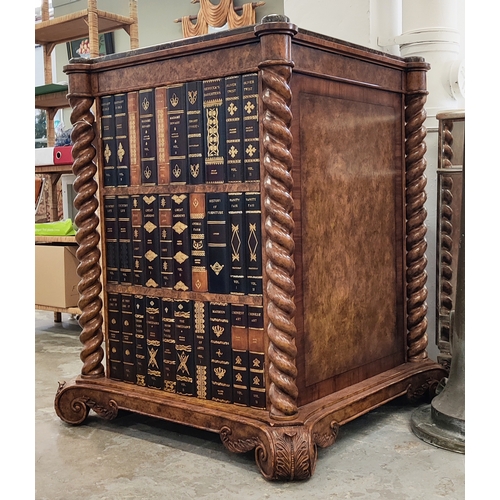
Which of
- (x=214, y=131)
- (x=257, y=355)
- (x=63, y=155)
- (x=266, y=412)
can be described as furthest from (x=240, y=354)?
(x=63, y=155)

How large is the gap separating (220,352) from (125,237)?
0.49 metres

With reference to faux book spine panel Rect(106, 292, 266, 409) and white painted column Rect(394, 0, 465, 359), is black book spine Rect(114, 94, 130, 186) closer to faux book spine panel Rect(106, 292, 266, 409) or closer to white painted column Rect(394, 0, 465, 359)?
faux book spine panel Rect(106, 292, 266, 409)

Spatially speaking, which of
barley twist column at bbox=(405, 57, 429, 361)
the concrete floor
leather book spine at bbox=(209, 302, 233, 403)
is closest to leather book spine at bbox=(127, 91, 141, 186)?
leather book spine at bbox=(209, 302, 233, 403)

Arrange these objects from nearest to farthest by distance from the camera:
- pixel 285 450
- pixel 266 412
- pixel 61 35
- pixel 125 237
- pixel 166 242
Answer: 1. pixel 285 450
2. pixel 266 412
3. pixel 166 242
4. pixel 125 237
5. pixel 61 35

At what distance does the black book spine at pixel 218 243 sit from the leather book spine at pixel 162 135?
0.59 feet

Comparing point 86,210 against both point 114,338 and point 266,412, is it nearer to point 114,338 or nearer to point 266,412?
point 114,338

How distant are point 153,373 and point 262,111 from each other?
86 centimetres

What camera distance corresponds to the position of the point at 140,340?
6.72 feet

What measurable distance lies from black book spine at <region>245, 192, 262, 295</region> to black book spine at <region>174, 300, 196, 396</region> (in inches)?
9.3

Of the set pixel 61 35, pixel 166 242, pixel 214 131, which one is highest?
pixel 61 35

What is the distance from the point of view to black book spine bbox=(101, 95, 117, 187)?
2053 mm

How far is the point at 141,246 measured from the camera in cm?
202

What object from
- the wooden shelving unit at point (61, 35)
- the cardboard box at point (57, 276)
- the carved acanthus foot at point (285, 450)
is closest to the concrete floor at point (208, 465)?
the carved acanthus foot at point (285, 450)

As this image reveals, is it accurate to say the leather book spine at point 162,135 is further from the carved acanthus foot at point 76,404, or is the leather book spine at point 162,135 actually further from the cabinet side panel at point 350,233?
the carved acanthus foot at point 76,404
